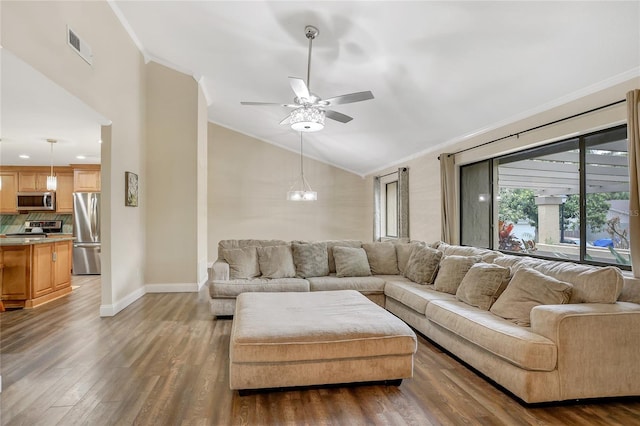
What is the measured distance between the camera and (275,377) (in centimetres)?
233

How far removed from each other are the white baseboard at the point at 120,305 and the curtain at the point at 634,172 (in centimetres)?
546

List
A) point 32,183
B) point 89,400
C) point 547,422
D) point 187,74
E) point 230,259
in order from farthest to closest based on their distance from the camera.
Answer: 1. point 32,183
2. point 187,74
3. point 230,259
4. point 89,400
5. point 547,422

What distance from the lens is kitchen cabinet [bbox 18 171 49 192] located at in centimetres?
790

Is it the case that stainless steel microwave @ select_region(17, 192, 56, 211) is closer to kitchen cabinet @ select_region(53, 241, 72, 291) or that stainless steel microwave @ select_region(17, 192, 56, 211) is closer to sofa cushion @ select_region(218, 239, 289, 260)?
kitchen cabinet @ select_region(53, 241, 72, 291)

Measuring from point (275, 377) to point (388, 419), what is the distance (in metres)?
0.79

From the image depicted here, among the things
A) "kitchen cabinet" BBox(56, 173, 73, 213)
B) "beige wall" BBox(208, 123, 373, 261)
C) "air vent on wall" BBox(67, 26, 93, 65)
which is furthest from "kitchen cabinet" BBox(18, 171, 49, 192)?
"air vent on wall" BBox(67, 26, 93, 65)

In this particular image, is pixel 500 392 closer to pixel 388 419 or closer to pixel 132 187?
pixel 388 419

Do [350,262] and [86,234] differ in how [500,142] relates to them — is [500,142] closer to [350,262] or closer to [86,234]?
[350,262]

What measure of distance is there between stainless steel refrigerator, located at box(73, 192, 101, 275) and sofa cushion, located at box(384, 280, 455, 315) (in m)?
6.47

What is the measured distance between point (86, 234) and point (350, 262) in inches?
242

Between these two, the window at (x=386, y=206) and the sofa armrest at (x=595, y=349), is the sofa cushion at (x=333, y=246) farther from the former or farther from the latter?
the window at (x=386, y=206)

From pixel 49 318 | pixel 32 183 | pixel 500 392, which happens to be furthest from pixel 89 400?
pixel 32 183

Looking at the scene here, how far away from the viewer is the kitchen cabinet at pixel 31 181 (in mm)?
7898

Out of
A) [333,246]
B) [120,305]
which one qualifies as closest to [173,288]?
[120,305]
